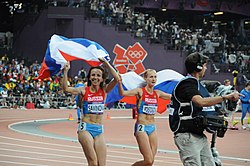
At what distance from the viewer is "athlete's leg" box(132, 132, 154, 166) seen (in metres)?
12.2

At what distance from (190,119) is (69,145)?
10.6m

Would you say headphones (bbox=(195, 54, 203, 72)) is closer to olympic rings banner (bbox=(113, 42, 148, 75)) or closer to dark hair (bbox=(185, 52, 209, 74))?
dark hair (bbox=(185, 52, 209, 74))

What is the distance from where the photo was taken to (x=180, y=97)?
850 cm

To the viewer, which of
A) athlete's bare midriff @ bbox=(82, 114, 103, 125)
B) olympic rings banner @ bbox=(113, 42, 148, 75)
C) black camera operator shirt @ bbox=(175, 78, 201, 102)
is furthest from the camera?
olympic rings banner @ bbox=(113, 42, 148, 75)

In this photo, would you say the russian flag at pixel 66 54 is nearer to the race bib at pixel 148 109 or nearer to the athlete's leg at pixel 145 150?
the race bib at pixel 148 109

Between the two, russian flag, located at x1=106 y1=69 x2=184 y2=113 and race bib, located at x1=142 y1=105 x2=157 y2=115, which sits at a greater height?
russian flag, located at x1=106 y1=69 x2=184 y2=113

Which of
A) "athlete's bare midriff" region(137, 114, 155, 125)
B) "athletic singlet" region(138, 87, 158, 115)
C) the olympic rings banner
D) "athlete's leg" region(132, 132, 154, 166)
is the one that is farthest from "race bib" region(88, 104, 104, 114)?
the olympic rings banner

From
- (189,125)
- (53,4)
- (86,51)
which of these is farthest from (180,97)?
(53,4)

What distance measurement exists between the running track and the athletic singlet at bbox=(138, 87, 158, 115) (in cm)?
227

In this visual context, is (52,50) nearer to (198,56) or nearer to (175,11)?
(198,56)

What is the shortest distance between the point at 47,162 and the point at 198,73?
707 centimetres

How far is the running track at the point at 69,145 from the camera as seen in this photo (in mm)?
15422

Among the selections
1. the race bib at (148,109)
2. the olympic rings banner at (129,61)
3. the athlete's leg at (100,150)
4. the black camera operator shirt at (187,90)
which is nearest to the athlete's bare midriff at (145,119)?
the race bib at (148,109)

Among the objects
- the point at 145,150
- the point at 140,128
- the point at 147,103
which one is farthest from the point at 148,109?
the point at 145,150
